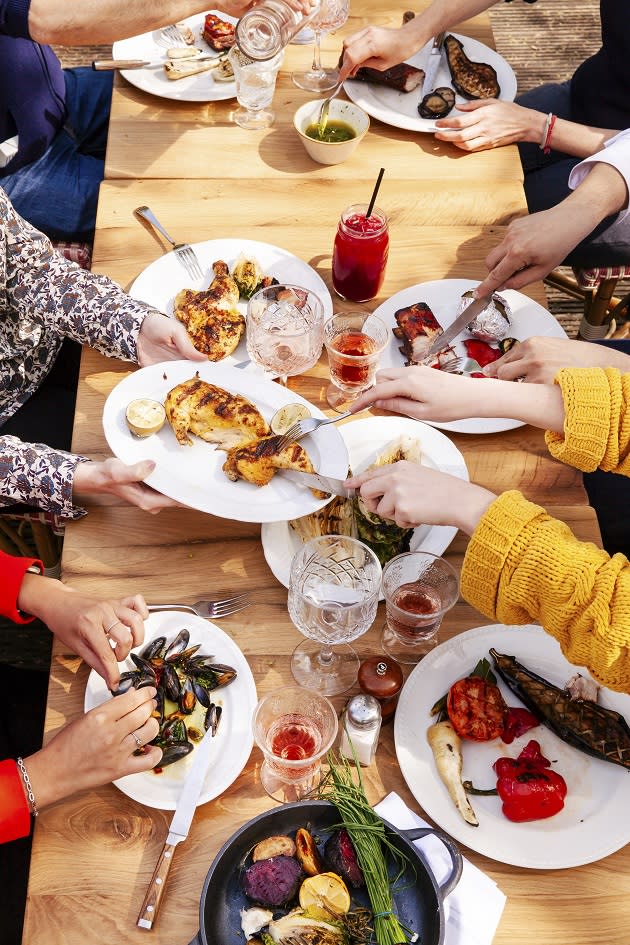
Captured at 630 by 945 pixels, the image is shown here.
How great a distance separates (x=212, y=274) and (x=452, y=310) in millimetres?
611

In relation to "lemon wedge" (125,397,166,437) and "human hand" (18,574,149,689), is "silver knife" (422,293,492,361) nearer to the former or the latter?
"lemon wedge" (125,397,166,437)

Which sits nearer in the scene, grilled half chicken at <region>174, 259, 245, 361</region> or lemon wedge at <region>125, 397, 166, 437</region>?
lemon wedge at <region>125, 397, 166, 437</region>

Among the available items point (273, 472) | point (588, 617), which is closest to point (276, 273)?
point (273, 472)

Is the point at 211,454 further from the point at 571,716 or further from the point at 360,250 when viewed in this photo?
the point at 571,716

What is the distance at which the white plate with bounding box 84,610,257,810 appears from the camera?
4.58 feet

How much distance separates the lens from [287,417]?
69.7 inches

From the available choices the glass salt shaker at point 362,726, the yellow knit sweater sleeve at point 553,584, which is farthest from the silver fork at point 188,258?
the glass salt shaker at point 362,726

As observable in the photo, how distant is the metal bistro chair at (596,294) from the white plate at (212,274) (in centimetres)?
113

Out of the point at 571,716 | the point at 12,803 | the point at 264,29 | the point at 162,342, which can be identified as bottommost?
the point at 12,803

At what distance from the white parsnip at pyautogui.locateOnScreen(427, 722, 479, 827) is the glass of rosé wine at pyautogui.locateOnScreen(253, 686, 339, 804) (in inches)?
7.2

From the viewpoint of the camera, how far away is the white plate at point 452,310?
2010 mm

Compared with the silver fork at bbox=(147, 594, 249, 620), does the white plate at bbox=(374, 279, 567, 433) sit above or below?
above

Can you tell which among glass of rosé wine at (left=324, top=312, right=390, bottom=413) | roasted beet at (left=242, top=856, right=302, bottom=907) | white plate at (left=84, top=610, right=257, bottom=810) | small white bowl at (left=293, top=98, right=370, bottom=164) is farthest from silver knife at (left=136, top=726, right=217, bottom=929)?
small white bowl at (left=293, top=98, right=370, bottom=164)

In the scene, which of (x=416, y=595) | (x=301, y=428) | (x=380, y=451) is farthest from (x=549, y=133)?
(x=416, y=595)
